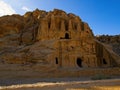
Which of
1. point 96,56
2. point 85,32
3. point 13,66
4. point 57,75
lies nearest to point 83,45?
point 96,56

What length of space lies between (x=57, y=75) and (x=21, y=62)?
19.3ft

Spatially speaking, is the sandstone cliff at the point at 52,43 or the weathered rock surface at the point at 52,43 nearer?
the weathered rock surface at the point at 52,43

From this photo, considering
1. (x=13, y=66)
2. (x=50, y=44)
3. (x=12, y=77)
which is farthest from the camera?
(x=50, y=44)

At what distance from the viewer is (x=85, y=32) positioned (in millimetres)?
50625

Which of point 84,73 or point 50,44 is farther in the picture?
point 50,44

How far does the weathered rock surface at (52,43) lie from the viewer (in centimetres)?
3597

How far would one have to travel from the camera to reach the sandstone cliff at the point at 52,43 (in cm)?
3622

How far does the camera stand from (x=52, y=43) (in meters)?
39.8

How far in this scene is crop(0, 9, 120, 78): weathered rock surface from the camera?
3597 centimetres

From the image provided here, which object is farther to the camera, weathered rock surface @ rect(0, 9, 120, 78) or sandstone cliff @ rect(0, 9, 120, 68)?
sandstone cliff @ rect(0, 9, 120, 68)

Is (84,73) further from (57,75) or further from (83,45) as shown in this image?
(83,45)

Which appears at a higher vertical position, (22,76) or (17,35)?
(17,35)

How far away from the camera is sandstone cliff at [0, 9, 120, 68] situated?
36219 millimetres

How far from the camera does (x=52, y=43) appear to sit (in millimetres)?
39750
